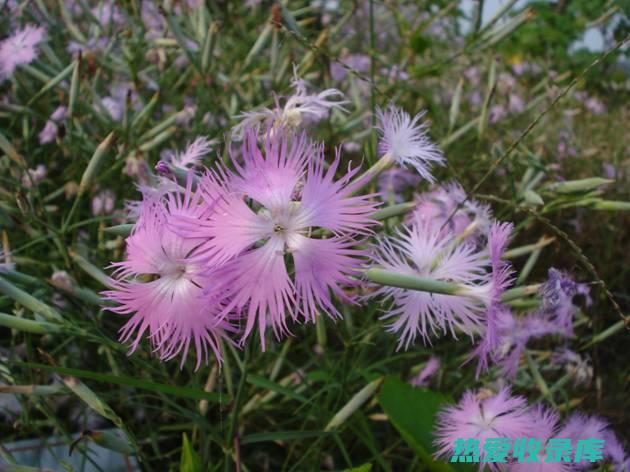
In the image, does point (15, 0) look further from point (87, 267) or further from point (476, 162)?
point (476, 162)

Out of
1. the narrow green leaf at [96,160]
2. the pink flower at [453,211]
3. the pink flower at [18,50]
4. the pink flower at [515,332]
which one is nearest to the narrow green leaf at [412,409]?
the pink flower at [515,332]

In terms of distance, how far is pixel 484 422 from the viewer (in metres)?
0.75

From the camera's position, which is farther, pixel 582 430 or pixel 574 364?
pixel 574 364

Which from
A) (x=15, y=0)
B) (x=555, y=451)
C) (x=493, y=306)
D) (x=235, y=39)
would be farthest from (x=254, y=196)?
(x=235, y=39)

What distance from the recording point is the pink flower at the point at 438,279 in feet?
1.87

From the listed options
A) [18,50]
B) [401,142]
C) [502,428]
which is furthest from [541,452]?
[18,50]

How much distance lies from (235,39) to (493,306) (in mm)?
1764

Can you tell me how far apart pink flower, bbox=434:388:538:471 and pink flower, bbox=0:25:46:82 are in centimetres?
98

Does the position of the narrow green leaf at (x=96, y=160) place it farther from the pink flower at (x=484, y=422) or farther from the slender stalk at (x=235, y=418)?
the pink flower at (x=484, y=422)

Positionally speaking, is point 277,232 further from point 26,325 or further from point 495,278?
point 26,325

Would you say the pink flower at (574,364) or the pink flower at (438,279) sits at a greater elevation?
the pink flower at (574,364)

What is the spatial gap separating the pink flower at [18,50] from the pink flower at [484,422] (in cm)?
98

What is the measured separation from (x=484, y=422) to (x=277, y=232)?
41 centimetres

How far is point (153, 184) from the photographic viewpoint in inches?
29.4
